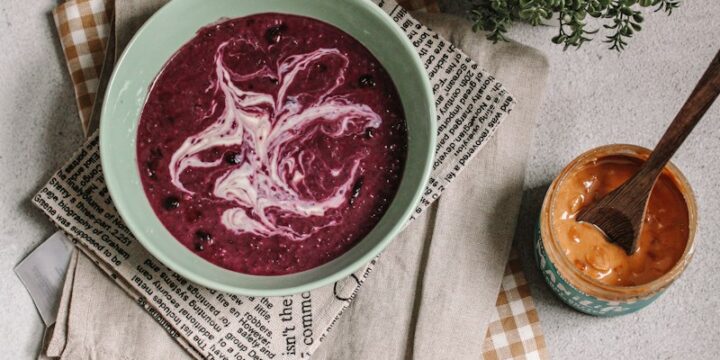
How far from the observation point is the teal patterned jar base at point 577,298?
155 centimetres

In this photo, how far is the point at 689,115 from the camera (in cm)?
133

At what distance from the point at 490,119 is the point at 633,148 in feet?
0.90

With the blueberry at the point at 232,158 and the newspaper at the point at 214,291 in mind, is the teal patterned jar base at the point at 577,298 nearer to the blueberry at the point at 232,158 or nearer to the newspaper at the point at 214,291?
the newspaper at the point at 214,291

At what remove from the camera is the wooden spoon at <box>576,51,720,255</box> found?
1.32m

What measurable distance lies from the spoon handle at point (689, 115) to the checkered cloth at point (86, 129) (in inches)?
15.2

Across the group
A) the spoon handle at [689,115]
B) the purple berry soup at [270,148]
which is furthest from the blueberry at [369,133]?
the spoon handle at [689,115]

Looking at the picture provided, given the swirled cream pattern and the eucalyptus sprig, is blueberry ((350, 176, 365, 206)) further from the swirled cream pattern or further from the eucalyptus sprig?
the eucalyptus sprig

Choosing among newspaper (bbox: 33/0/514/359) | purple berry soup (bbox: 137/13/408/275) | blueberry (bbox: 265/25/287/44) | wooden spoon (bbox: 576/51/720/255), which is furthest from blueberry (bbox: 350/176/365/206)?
wooden spoon (bbox: 576/51/720/255)

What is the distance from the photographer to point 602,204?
1.55m

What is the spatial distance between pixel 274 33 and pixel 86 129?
0.44 metres

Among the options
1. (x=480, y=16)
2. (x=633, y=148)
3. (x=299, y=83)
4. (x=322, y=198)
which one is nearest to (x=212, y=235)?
(x=322, y=198)

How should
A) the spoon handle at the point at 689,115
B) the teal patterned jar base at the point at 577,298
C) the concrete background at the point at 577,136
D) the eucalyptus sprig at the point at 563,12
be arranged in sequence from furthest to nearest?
1. the concrete background at the point at 577,136
2. the teal patterned jar base at the point at 577,298
3. the eucalyptus sprig at the point at 563,12
4. the spoon handle at the point at 689,115

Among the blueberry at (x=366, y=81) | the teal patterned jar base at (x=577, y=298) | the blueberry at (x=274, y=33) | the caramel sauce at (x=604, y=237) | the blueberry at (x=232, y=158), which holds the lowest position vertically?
the teal patterned jar base at (x=577, y=298)

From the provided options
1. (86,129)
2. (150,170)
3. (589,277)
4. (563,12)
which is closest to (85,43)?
(86,129)
